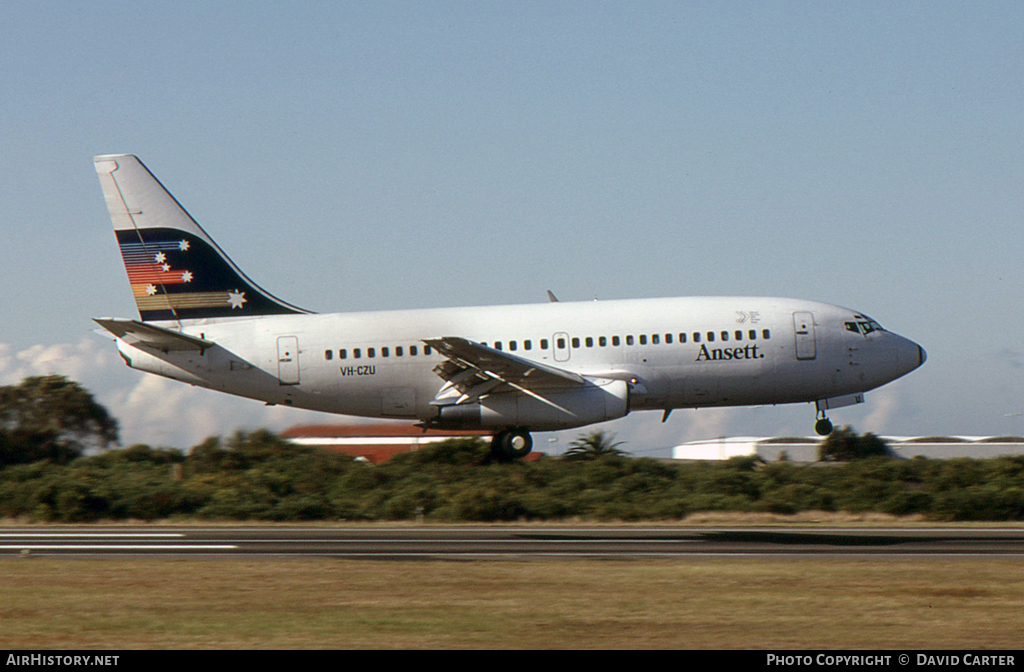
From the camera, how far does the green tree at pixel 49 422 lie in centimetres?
4088

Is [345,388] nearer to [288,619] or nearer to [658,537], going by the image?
[658,537]

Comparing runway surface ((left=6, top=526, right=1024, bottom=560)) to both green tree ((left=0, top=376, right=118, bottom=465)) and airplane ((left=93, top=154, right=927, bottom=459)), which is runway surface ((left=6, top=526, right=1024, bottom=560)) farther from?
green tree ((left=0, top=376, right=118, bottom=465))

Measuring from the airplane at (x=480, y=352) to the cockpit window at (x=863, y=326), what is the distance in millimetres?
44

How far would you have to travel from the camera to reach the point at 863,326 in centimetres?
3400

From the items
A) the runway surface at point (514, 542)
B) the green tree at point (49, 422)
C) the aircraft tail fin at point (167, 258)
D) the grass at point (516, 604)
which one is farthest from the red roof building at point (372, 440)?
the grass at point (516, 604)

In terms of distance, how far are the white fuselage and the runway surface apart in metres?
8.09

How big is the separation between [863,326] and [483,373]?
1120cm

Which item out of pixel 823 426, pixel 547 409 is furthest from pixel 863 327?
pixel 547 409

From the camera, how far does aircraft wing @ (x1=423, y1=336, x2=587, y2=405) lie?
104ft

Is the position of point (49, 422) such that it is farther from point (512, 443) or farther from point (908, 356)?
point (908, 356)

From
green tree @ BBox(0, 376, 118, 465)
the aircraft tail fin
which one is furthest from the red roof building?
the aircraft tail fin

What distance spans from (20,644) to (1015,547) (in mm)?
16047
